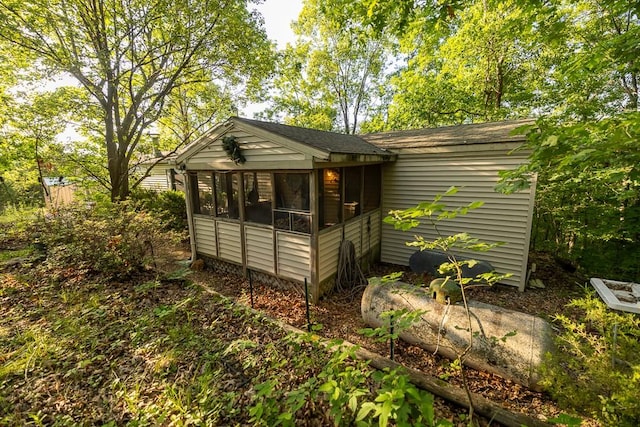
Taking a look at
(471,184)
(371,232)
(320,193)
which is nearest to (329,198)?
(320,193)

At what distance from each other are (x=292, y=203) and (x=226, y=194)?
77.3 inches

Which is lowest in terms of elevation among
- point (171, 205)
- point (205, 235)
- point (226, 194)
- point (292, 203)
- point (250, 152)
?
point (205, 235)

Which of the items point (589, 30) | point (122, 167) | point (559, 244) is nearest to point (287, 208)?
point (559, 244)

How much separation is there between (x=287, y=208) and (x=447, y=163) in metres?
3.87

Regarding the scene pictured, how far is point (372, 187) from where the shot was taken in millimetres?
6664

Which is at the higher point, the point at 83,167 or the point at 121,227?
the point at 83,167

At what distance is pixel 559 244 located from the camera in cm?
675

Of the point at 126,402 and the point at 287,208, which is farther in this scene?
the point at 287,208

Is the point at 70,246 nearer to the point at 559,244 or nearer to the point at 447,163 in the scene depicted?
the point at 447,163

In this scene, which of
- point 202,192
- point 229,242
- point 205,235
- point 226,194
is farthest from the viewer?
point 205,235

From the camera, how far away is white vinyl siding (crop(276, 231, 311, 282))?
502 centimetres

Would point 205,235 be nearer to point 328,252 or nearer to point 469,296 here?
point 328,252

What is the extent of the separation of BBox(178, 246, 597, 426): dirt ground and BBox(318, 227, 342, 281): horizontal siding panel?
1.82 feet

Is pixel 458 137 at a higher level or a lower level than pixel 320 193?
higher
